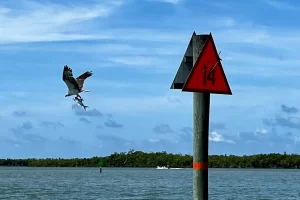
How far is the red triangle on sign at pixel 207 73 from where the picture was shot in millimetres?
7789

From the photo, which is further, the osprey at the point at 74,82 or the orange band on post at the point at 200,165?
the osprey at the point at 74,82

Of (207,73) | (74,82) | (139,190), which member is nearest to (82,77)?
(74,82)

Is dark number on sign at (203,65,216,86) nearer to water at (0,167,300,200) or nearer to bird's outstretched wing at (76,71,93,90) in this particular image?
bird's outstretched wing at (76,71,93,90)

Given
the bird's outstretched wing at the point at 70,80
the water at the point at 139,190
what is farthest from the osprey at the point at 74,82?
the water at the point at 139,190

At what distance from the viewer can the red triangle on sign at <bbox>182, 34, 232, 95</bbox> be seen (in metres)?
7.79

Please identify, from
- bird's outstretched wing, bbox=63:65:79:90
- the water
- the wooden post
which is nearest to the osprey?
bird's outstretched wing, bbox=63:65:79:90

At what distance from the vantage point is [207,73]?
310 inches

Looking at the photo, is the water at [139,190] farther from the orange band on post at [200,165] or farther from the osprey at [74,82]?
the orange band on post at [200,165]

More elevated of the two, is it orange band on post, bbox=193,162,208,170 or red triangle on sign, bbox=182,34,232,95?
red triangle on sign, bbox=182,34,232,95

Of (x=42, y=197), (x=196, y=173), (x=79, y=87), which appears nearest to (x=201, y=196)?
(x=196, y=173)

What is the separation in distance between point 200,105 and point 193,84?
304 mm

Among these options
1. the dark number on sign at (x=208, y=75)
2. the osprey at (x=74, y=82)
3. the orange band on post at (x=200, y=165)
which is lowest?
the orange band on post at (x=200, y=165)

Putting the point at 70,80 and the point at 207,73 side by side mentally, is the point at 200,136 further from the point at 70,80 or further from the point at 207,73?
the point at 70,80

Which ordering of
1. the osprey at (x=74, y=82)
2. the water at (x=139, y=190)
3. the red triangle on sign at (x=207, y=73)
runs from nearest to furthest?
the red triangle on sign at (x=207, y=73), the osprey at (x=74, y=82), the water at (x=139, y=190)
